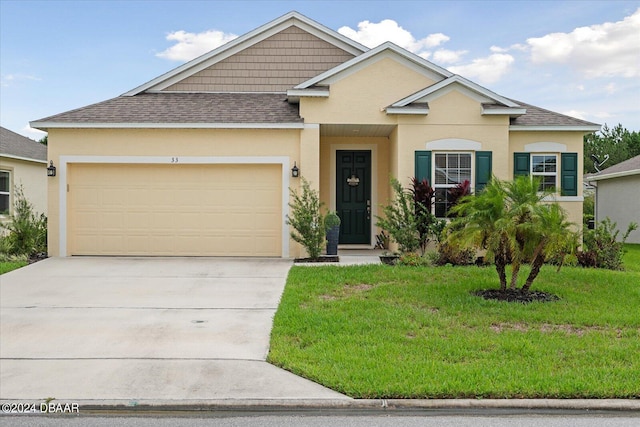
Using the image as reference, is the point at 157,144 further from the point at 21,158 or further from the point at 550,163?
the point at 550,163

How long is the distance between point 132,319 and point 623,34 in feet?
71.6

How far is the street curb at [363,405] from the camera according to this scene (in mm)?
4816

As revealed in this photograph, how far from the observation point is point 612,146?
132ft

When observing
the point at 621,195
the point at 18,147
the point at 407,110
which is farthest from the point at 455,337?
the point at 621,195

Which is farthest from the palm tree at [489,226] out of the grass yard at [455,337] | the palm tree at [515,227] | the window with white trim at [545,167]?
the window with white trim at [545,167]

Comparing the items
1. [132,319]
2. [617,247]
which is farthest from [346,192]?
[132,319]

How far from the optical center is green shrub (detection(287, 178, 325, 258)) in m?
12.2

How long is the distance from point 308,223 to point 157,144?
13.6 ft

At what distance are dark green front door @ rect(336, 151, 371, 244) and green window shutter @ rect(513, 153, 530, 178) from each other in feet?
12.2

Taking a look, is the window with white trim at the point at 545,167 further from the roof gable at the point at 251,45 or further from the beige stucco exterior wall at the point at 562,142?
the roof gable at the point at 251,45

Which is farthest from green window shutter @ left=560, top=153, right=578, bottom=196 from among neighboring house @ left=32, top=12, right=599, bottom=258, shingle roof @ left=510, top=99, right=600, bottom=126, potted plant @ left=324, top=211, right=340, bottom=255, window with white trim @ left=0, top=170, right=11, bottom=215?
window with white trim @ left=0, top=170, right=11, bottom=215

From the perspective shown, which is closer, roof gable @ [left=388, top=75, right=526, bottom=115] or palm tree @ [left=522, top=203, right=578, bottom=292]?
palm tree @ [left=522, top=203, right=578, bottom=292]

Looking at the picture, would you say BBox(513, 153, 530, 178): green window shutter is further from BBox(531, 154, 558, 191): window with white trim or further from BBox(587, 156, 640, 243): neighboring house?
BBox(587, 156, 640, 243): neighboring house

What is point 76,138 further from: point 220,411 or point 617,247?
point 617,247
